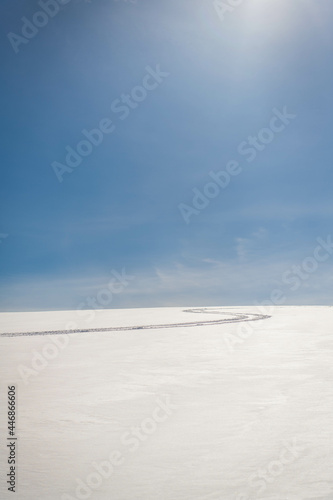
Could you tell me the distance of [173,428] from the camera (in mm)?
5750

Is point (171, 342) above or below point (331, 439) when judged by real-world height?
above

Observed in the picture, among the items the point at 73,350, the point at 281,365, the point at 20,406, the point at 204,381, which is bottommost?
the point at 20,406

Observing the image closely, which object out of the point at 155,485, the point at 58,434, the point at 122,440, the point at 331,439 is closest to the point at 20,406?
the point at 58,434

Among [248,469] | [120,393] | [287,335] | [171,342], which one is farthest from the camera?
[287,335]

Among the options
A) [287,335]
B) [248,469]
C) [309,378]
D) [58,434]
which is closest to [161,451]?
[248,469]

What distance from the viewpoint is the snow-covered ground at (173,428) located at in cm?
408

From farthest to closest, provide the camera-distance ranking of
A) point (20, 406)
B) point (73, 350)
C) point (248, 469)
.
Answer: point (73, 350) < point (20, 406) < point (248, 469)

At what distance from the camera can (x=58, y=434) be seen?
5.54m

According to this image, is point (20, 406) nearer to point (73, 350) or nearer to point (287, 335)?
point (73, 350)

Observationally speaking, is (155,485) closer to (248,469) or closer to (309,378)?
(248,469)

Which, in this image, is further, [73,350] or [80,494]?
[73,350]

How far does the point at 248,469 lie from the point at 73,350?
10.2 metres

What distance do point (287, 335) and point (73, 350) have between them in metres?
8.54

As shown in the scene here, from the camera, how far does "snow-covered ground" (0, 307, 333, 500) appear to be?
408cm
